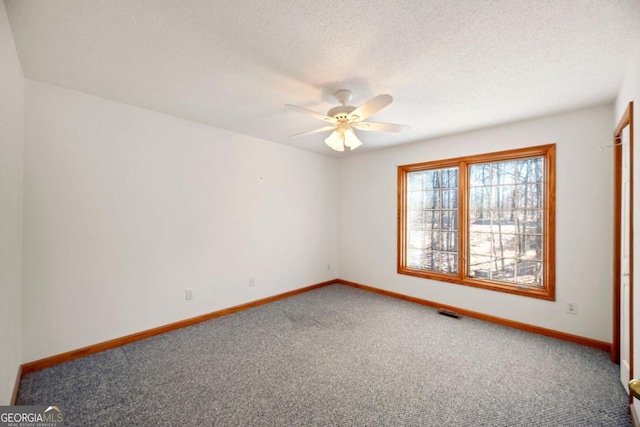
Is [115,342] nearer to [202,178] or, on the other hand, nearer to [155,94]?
[202,178]

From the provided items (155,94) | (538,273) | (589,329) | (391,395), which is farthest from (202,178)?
(589,329)

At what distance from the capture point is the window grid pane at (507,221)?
122 inches

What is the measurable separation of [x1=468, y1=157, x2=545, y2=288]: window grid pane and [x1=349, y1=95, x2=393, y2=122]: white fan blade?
2172mm

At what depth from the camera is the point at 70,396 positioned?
1906 millimetres

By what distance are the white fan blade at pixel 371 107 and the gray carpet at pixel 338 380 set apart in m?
2.12

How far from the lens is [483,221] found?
3473 millimetres

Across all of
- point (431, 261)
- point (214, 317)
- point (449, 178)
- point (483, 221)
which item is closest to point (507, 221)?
point (483, 221)

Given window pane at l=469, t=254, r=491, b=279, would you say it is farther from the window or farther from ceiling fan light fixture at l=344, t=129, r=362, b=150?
ceiling fan light fixture at l=344, t=129, r=362, b=150

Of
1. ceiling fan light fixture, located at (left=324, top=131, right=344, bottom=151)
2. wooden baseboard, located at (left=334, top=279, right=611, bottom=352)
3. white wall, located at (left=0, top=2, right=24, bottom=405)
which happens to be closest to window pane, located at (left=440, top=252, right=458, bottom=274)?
wooden baseboard, located at (left=334, top=279, right=611, bottom=352)

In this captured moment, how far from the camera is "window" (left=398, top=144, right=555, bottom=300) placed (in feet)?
9.96

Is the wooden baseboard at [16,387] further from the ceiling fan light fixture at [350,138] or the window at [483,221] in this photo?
the window at [483,221]

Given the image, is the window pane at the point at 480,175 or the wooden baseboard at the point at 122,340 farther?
the window pane at the point at 480,175

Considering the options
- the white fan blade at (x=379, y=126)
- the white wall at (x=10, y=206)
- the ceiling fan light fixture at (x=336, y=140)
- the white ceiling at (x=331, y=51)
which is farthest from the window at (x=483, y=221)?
the white wall at (x=10, y=206)

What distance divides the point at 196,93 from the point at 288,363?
2.57m
